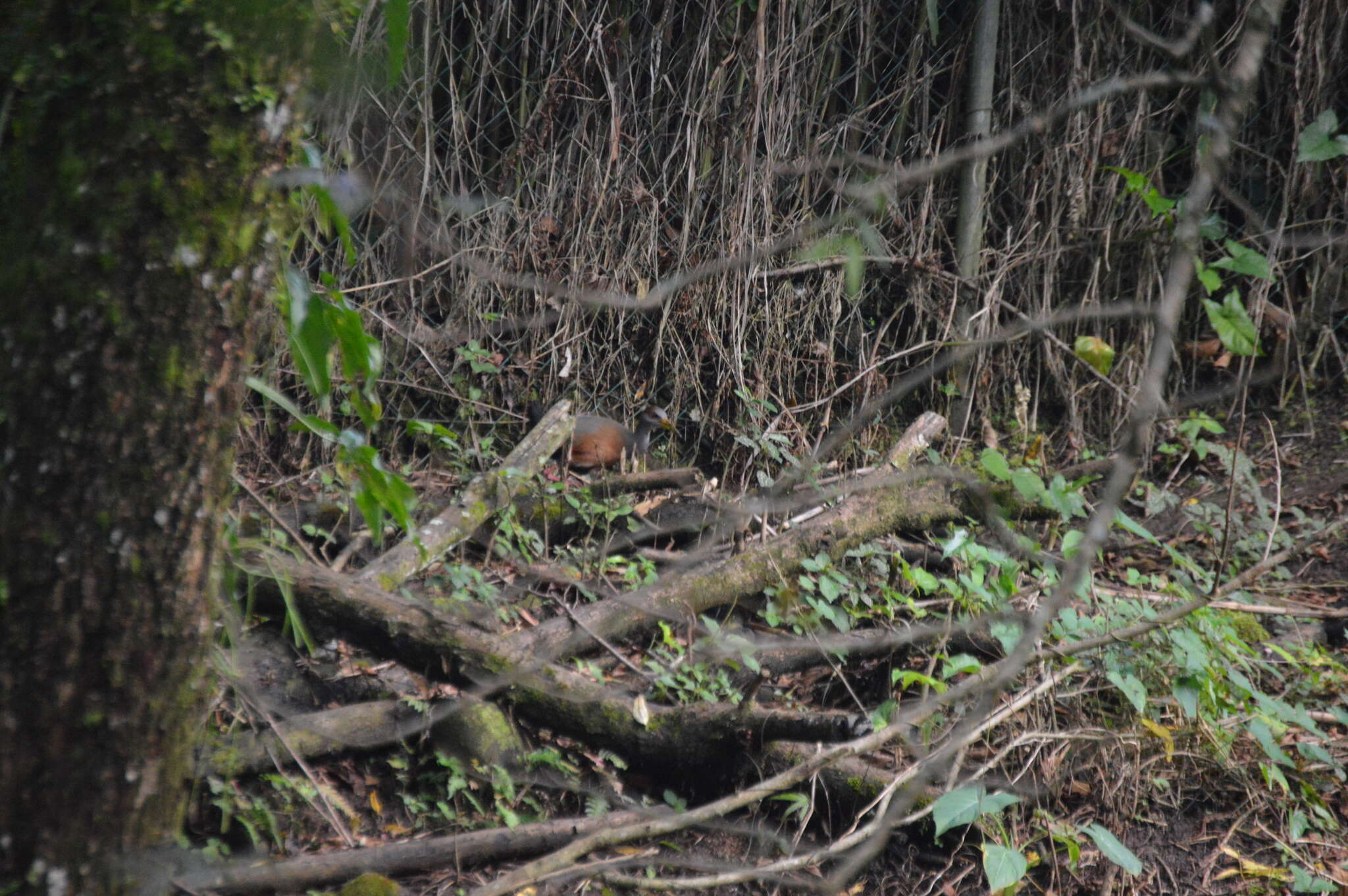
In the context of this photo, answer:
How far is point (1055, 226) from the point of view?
14.3 ft

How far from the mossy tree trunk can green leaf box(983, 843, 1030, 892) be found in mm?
1448

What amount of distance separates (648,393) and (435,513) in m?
1.36

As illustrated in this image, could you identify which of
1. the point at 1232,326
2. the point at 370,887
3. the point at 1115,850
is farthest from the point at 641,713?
the point at 1232,326

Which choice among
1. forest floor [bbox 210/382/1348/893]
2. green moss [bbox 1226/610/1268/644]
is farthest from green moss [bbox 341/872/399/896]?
green moss [bbox 1226/610/1268/644]

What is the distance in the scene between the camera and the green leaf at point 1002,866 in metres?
1.79

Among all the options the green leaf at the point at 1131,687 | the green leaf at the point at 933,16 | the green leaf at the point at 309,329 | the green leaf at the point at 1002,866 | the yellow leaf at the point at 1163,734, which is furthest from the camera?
the green leaf at the point at 933,16

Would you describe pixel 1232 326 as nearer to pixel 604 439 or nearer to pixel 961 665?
pixel 961 665

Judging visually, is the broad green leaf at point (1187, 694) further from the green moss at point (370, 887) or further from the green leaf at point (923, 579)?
the green moss at point (370, 887)

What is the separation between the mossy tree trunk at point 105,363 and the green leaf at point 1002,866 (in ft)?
4.75

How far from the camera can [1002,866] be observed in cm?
181

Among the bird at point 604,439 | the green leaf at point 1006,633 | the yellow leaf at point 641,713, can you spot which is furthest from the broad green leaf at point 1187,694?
the bird at point 604,439

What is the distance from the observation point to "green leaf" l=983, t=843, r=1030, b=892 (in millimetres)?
1792

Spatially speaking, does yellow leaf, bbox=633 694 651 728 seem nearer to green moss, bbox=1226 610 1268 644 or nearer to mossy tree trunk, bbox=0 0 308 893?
mossy tree trunk, bbox=0 0 308 893

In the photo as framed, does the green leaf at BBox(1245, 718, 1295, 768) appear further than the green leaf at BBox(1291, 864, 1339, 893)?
Yes
